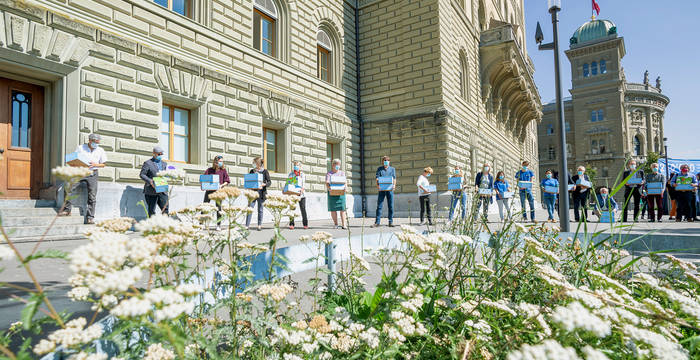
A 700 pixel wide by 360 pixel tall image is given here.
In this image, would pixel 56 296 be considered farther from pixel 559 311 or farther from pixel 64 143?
pixel 64 143

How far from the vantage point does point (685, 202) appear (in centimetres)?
1054

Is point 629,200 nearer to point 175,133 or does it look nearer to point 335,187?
point 335,187

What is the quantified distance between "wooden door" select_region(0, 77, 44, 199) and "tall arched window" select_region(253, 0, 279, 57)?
617 centimetres

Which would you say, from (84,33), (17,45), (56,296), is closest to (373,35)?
(84,33)

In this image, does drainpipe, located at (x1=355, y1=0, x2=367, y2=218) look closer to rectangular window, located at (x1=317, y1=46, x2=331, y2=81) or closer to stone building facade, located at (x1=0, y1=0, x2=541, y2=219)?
stone building facade, located at (x1=0, y1=0, x2=541, y2=219)

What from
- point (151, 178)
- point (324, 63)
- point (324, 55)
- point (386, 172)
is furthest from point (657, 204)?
point (151, 178)

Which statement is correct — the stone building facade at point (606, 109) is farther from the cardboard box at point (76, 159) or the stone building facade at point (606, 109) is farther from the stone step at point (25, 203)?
the stone step at point (25, 203)

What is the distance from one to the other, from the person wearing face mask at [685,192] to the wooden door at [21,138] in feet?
56.2

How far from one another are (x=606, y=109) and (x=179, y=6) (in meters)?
61.7

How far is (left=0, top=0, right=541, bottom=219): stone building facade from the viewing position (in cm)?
712

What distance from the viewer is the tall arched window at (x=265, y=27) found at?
11.5m

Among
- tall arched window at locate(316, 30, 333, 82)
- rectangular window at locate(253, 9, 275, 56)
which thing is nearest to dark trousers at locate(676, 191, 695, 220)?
tall arched window at locate(316, 30, 333, 82)

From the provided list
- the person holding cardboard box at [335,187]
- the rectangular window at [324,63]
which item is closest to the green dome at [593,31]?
the rectangular window at [324,63]

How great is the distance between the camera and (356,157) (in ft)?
49.3
